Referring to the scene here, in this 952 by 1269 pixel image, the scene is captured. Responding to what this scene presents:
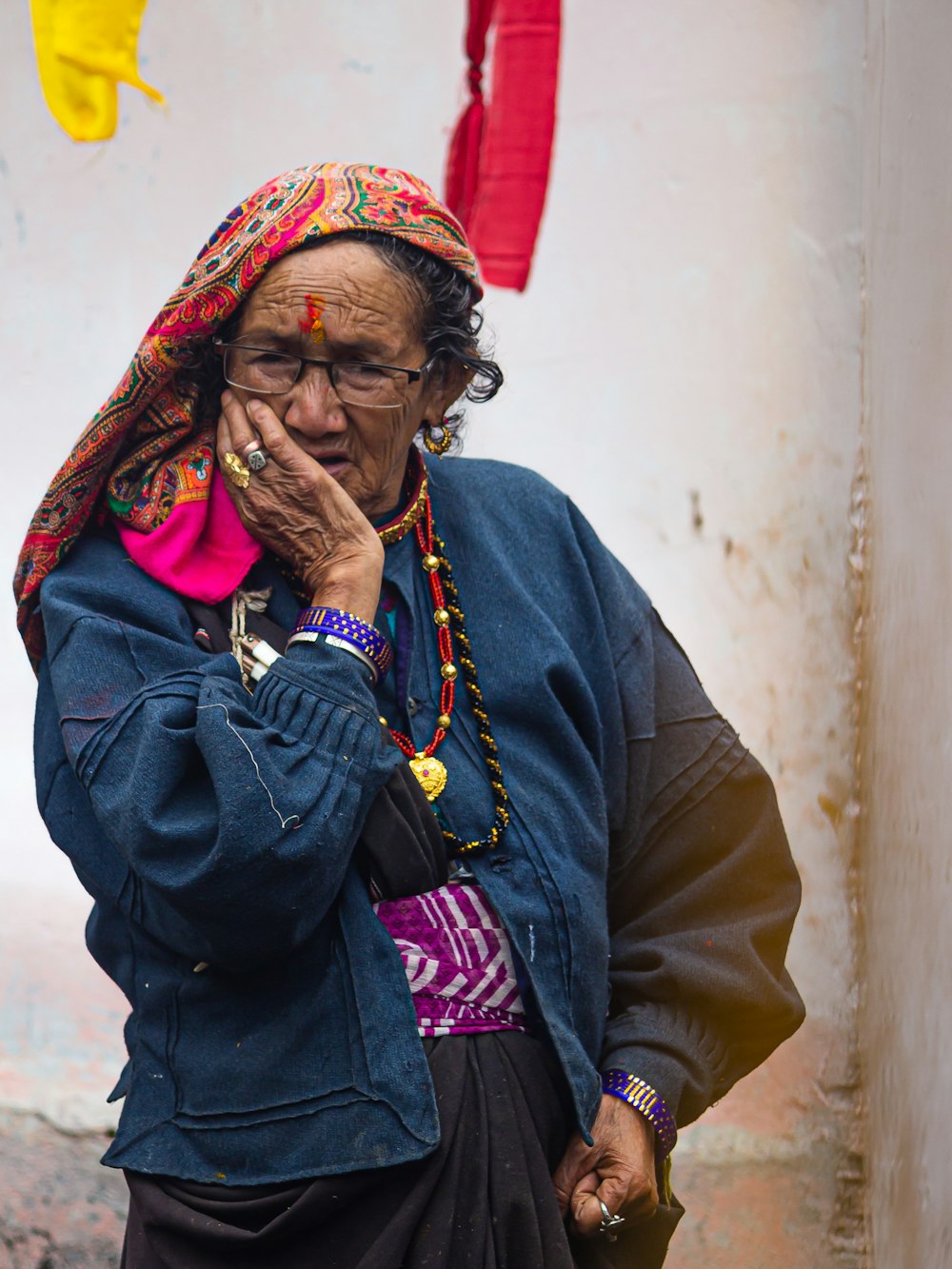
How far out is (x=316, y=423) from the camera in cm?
204

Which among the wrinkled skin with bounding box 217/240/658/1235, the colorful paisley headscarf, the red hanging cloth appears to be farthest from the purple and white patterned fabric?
the red hanging cloth

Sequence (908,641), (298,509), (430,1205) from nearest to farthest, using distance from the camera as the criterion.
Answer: (430,1205), (298,509), (908,641)

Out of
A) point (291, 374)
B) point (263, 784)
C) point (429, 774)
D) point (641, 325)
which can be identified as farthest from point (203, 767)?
point (641, 325)

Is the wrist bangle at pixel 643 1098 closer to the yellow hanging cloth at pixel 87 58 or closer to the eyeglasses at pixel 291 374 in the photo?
the eyeglasses at pixel 291 374

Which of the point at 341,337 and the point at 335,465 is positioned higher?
the point at 341,337

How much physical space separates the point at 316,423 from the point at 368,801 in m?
0.50

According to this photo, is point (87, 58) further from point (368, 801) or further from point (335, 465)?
point (368, 801)

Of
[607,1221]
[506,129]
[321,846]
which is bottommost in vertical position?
[607,1221]

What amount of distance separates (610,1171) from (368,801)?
23.6 inches

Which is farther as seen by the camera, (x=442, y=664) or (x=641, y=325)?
(x=641, y=325)

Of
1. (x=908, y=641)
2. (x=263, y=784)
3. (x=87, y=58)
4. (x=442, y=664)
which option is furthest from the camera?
(x=87, y=58)

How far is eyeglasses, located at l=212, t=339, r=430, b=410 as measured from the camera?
6.72 ft

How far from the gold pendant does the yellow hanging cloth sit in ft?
6.61

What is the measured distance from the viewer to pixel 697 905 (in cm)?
223
